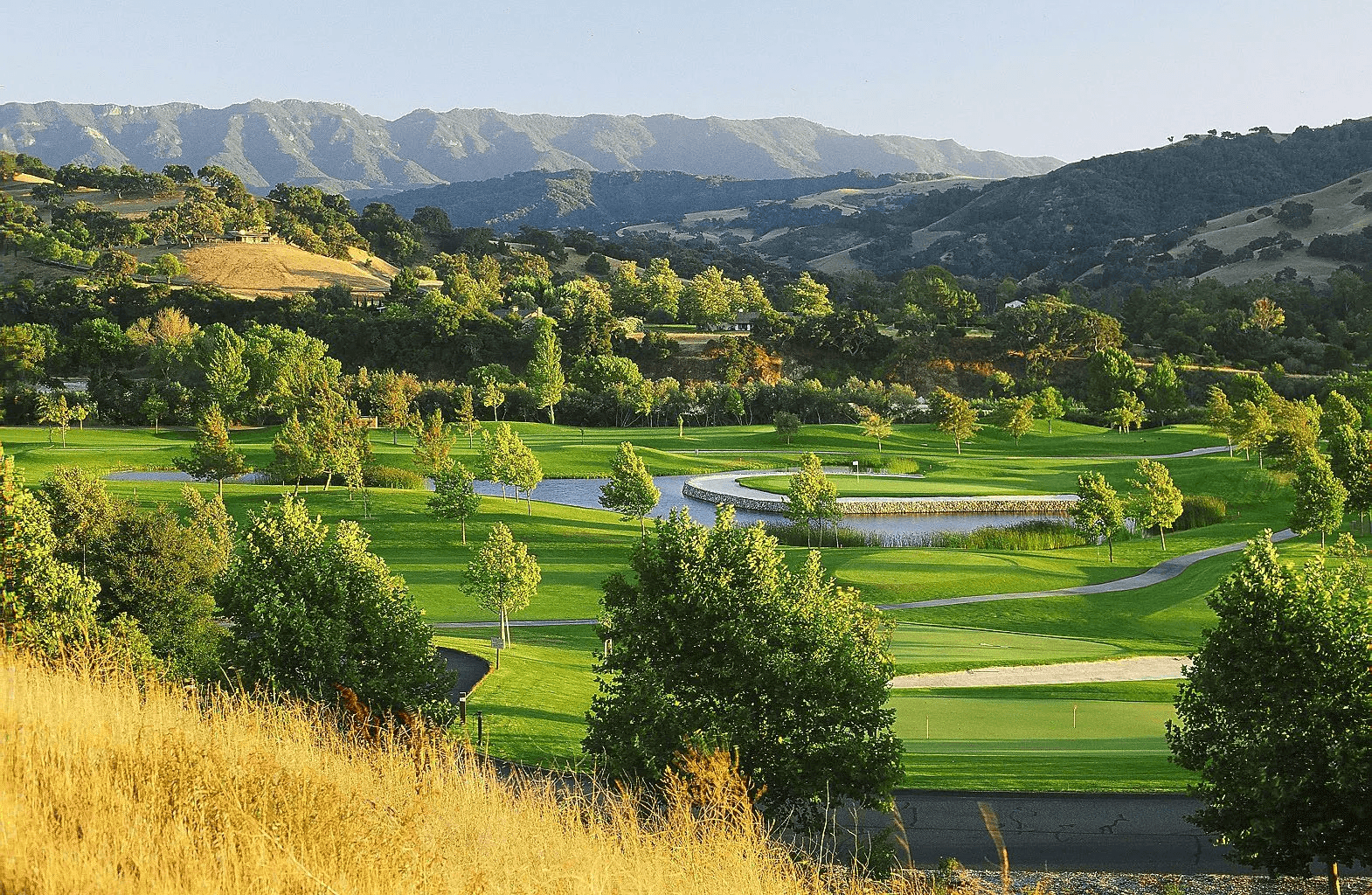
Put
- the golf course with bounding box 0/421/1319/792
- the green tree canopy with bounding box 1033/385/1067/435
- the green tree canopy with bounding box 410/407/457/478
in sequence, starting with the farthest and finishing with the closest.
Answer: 1. the green tree canopy with bounding box 1033/385/1067/435
2. the green tree canopy with bounding box 410/407/457/478
3. the golf course with bounding box 0/421/1319/792

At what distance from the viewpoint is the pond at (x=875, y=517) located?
5400 centimetres

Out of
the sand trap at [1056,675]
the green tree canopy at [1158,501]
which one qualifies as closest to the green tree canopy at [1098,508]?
the green tree canopy at [1158,501]

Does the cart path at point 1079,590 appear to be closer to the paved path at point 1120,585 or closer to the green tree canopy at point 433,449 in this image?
the paved path at point 1120,585

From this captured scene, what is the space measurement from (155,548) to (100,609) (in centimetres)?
179

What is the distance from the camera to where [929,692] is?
84.4 feet

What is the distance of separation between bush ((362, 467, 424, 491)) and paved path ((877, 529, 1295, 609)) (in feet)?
106

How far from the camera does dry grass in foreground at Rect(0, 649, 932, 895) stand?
21.1 feet

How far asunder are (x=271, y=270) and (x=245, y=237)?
1441 cm

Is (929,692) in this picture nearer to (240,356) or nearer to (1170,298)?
(240,356)

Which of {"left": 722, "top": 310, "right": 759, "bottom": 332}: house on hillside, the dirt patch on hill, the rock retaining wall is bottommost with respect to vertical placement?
the rock retaining wall

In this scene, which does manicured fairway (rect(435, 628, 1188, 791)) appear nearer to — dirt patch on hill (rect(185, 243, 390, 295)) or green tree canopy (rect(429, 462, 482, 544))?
green tree canopy (rect(429, 462, 482, 544))

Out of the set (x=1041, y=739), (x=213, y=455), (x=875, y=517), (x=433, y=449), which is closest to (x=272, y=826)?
(x=1041, y=739)

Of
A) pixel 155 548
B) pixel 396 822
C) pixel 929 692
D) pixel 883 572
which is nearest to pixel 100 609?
pixel 155 548

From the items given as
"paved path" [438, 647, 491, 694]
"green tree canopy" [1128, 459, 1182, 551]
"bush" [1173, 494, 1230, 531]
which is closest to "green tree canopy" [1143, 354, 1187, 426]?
"bush" [1173, 494, 1230, 531]
